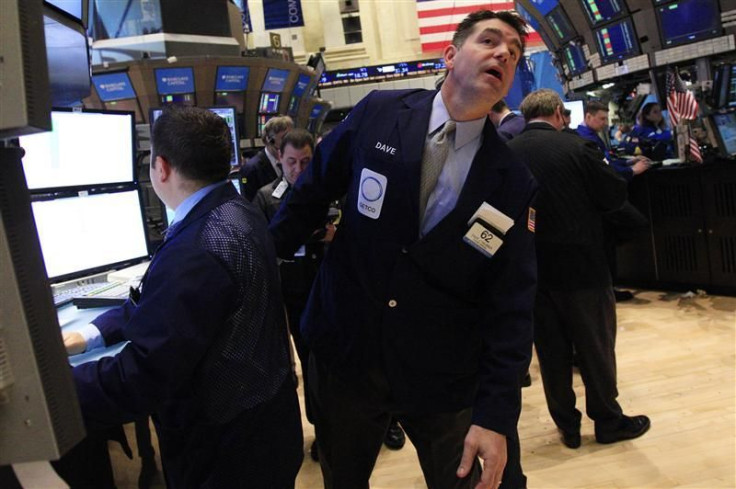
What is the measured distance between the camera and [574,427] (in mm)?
3176

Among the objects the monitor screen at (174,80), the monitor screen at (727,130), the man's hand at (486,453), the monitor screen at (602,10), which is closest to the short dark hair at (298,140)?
the man's hand at (486,453)

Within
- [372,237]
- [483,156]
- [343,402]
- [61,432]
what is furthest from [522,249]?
[61,432]

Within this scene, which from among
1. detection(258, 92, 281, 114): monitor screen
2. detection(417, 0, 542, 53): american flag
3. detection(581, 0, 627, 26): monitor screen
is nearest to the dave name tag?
detection(581, 0, 627, 26): monitor screen

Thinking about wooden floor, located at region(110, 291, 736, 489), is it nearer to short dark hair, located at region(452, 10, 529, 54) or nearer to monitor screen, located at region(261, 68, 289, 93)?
short dark hair, located at region(452, 10, 529, 54)

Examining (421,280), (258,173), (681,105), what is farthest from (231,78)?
(421,280)

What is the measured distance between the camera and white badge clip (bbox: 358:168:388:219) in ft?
5.49

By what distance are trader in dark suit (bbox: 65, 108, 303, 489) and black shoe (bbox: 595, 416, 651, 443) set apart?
2154 millimetres

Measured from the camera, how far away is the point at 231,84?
38.6 ft

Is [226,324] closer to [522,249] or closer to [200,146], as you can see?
[200,146]

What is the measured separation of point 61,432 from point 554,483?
102 inches

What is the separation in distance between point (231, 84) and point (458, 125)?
35.7 ft

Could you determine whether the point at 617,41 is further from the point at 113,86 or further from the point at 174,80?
the point at 113,86

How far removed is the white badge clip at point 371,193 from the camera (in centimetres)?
167

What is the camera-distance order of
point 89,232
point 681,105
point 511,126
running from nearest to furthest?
1. point 89,232
2. point 511,126
3. point 681,105
